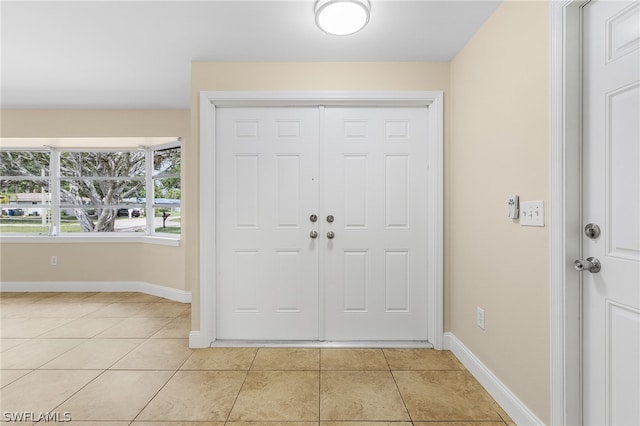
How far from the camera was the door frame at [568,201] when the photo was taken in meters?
1.32

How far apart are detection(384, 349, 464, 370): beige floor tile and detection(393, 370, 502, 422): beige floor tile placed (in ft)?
0.21

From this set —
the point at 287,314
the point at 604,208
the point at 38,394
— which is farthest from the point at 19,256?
the point at 604,208

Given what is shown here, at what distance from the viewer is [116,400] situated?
1.78m

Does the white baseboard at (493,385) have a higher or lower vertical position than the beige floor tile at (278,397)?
higher

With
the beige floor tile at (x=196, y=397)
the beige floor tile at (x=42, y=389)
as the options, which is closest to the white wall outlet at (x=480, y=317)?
the beige floor tile at (x=196, y=397)

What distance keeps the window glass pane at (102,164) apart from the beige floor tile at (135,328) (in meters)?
2.05

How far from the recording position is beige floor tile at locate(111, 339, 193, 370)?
2.16 meters

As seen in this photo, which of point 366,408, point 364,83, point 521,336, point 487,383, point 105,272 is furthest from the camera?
point 105,272

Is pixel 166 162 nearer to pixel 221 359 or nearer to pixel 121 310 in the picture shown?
pixel 121 310

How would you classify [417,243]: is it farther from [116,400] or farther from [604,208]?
[116,400]

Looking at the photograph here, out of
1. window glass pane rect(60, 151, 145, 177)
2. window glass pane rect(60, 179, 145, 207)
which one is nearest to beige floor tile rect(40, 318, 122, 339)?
window glass pane rect(60, 179, 145, 207)

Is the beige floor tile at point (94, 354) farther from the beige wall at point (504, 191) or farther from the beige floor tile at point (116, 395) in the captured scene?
the beige wall at point (504, 191)

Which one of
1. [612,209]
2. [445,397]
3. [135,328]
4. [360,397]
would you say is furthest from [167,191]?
[612,209]

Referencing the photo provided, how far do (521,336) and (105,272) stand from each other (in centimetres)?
456
